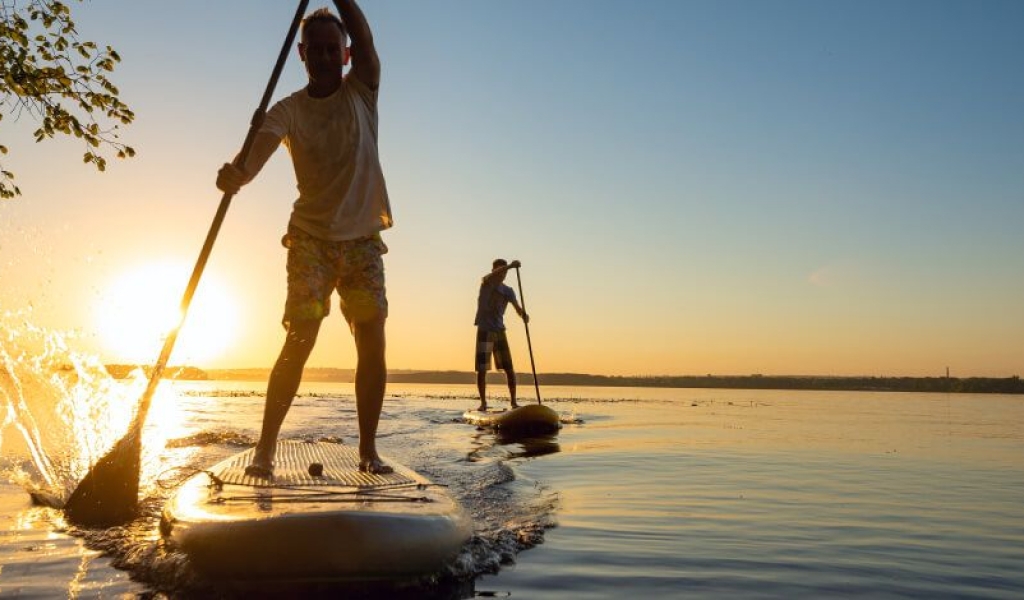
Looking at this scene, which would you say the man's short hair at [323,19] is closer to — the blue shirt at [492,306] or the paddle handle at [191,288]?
the paddle handle at [191,288]

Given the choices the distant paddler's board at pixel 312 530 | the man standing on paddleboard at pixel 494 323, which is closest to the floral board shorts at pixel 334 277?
the distant paddler's board at pixel 312 530

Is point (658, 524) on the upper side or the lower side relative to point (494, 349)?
lower

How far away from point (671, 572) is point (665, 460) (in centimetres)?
504

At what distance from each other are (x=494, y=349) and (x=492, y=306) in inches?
34.7

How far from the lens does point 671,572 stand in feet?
11.8

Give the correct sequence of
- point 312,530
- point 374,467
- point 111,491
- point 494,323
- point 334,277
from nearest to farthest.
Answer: point 312,530
point 374,467
point 334,277
point 111,491
point 494,323

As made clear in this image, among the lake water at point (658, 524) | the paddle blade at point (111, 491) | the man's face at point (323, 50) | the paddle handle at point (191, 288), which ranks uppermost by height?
the man's face at point (323, 50)

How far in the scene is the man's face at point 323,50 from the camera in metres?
4.36

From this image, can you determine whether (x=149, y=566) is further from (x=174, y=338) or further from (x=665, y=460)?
(x=665, y=460)

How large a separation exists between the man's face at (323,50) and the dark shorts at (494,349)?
11626mm

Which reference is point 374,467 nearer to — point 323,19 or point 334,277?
point 334,277

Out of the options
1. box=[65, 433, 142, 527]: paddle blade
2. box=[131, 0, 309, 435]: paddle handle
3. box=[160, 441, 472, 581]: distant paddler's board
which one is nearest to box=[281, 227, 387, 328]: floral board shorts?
box=[131, 0, 309, 435]: paddle handle

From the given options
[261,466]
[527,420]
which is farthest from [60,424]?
[261,466]

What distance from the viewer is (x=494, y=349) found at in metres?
16.0
